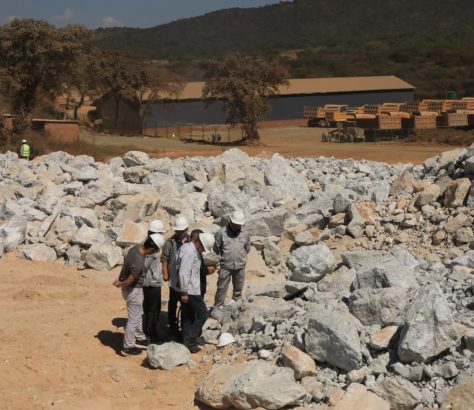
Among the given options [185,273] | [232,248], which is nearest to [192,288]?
[185,273]

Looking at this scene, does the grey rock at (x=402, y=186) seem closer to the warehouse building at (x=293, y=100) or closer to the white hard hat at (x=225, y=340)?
the white hard hat at (x=225, y=340)

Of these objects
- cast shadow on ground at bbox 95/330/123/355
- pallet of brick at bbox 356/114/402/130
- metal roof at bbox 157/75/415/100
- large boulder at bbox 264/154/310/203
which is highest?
A: metal roof at bbox 157/75/415/100

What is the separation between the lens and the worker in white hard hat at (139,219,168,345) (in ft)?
24.9

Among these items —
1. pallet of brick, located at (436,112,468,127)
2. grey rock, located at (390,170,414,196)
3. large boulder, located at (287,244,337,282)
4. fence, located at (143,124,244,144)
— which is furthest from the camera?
fence, located at (143,124,244,144)

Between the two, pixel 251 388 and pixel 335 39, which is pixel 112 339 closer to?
pixel 251 388

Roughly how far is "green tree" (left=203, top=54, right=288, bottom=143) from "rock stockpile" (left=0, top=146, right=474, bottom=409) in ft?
59.6

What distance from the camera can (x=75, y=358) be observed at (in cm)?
767

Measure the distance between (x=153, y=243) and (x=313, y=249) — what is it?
119 inches

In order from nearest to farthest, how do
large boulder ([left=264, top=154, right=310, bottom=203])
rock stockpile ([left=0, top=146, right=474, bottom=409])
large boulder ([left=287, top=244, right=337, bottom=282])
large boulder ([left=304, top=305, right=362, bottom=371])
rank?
rock stockpile ([left=0, top=146, right=474, bottom=409])
large boulder ([left=304, top=305, right=362, bottom=371])
large boulder ([left=287, top=244, right=337, bottom=282])
large boulder ([left=264, top=154, right=310, bottom=203])

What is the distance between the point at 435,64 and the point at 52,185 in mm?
70573

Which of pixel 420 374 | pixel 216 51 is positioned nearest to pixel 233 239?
pixel 420 374

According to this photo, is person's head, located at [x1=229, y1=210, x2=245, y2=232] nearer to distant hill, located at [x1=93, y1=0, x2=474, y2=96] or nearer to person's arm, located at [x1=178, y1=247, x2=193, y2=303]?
person's arm, located at [x1=178, y1=247, x2=193, y2=303]

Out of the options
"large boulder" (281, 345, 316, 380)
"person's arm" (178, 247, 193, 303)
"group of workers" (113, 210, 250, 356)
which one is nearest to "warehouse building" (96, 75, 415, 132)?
"group of workers" (113, 210, 250, 356)

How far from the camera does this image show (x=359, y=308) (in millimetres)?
7301
